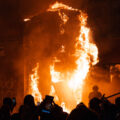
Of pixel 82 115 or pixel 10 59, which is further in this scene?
pixel 10 59

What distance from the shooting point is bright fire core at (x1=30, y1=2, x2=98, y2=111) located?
394 inches

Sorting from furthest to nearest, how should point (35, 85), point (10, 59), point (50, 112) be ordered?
1. point (35, 85)
2. point (10, 59)
3. point (50, 112)

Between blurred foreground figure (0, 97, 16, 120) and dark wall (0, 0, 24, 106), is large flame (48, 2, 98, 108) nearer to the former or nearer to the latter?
Result: dark wall (0, 0, 24, 106)

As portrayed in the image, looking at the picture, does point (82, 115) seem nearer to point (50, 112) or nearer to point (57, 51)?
point (50, 112)

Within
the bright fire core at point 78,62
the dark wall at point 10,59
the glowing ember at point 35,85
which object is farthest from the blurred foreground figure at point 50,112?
the dark wall at point 10,59

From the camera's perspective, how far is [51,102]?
3.41 metres

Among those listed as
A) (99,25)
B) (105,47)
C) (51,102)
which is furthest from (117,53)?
(51,102)

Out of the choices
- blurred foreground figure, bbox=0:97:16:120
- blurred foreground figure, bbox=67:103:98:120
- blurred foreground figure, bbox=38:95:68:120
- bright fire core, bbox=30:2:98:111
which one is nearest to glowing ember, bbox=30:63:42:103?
bright fire core, bbox=30:2:98:111

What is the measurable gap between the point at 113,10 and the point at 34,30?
4.24 metres

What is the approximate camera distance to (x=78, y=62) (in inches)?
411

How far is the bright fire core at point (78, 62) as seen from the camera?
10016 millimetres

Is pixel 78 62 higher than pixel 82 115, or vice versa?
pixel 78 62

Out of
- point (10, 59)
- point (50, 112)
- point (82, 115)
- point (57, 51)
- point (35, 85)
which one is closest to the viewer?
point (82, 115)

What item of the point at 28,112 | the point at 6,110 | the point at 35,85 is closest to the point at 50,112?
the point at 28,112
